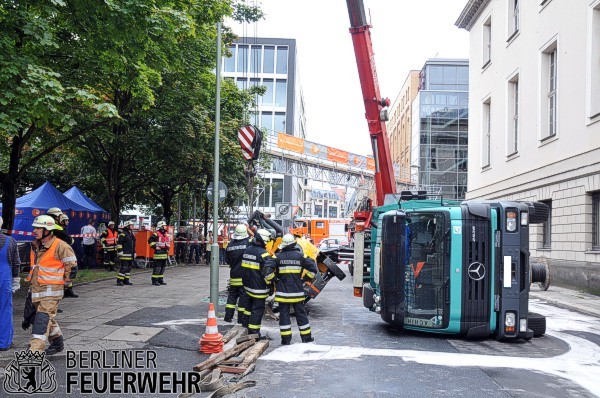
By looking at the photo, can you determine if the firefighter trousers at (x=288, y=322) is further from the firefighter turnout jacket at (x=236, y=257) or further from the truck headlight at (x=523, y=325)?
the truck headlight at (x=523, y=325)

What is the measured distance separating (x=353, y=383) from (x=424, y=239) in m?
3.50

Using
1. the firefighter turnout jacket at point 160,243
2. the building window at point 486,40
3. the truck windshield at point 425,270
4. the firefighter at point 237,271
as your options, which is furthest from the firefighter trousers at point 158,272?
the building window at point 486,40

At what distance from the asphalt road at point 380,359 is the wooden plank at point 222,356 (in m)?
0.31

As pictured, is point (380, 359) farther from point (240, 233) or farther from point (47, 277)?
point (47, 277)

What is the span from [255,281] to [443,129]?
44882 mm

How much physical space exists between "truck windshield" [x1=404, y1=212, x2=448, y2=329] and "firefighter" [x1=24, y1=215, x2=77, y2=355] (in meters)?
5.26

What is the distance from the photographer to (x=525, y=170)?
24.2 metres

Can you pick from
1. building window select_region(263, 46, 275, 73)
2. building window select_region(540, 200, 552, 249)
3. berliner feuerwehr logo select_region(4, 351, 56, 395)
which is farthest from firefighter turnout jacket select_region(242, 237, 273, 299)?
building window select_region(263, 46, 275, 73)

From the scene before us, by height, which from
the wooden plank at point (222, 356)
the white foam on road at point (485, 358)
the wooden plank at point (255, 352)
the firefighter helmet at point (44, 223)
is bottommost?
the white foam on road at point (485, 358)

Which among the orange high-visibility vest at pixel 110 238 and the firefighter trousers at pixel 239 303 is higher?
the orange high-visibility vest at pixel 110 238

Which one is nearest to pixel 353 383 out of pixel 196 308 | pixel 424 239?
pixel 424 239

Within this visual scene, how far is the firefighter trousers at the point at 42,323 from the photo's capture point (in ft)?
23.2

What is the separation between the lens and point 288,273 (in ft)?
30.0

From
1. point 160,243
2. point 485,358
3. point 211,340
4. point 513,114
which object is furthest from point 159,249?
point 513,114
